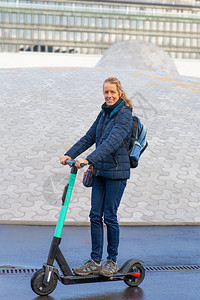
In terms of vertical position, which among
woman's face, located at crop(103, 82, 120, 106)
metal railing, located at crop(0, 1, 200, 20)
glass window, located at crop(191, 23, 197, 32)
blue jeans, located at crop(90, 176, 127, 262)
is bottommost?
blue jeans, located at crop(90, 176, 127, 262)

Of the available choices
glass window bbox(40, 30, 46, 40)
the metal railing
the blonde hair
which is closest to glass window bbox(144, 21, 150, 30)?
the metal railing

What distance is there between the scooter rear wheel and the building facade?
257 ft

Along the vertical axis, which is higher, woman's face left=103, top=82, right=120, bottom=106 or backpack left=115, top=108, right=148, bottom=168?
woman's face left=103, top=82, right=120, bottom=106

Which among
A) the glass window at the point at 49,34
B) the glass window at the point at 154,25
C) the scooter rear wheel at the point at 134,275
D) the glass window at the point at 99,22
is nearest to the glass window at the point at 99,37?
the glass window at the point at 99,22

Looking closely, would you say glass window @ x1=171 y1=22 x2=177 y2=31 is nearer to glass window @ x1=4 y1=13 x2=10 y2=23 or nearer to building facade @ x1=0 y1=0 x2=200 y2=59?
building facade @ x1=0 y1=0 x2=200 y2=59

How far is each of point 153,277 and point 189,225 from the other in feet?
8.69

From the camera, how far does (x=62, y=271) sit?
3705mm

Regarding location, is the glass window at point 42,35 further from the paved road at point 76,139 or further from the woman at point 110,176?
the woman at point 110,176

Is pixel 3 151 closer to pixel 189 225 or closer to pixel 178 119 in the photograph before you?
pixel 189 225

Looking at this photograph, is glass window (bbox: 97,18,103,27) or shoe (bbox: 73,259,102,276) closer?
shoe (bbox: 73,259,102,276)

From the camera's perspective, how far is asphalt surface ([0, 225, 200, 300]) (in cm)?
378

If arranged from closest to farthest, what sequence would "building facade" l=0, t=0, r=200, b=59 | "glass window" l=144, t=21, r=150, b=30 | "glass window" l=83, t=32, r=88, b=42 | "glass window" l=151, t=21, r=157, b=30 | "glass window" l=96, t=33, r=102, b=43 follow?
"building facade" l=0, t=0, r=200, b=59 → "glass window" l=83, t=32, r=88, b=42 → "glass window" l=96, t=33, r=102, b=43 → "glass window" l=144, t=21, r=150, b=30 → "glass window" l=151, t=21, r=157, b=30

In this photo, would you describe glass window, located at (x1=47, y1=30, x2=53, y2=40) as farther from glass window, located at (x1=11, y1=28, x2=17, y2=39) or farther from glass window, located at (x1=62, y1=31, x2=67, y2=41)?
glass window, located at (x1=11, y1=28, x2=17, y2=39)

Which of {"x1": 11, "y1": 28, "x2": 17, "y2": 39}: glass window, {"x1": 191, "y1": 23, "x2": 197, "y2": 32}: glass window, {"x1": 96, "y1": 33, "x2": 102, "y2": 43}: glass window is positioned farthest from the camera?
{"x1": 191, "y1": 23, "x2": 197, "y2": 32}: glass window
